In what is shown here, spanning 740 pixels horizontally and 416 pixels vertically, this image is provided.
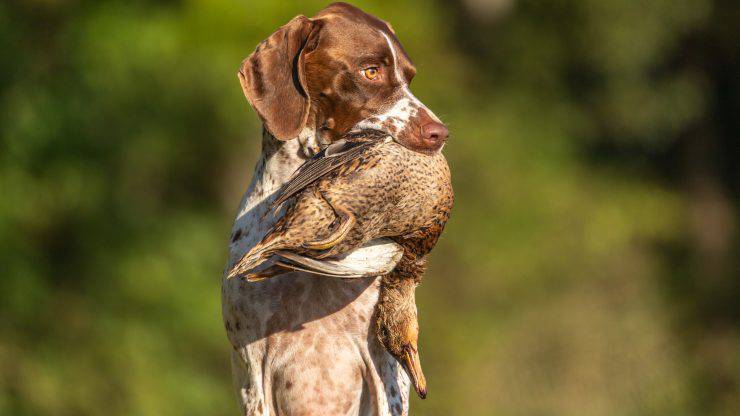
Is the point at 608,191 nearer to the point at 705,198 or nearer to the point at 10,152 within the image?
the point at 705,198

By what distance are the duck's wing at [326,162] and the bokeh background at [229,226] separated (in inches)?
353

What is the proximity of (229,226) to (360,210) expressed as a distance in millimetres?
9866

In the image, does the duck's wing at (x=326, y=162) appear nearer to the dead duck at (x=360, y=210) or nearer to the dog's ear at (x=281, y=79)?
the dead duck at (x=360, y=210)

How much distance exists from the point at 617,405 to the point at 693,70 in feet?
21.5

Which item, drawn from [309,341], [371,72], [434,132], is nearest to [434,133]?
[434,132]

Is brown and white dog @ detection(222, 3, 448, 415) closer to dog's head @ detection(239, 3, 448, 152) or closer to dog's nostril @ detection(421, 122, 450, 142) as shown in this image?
dog's head @ detection(239, 3, 448, 152)

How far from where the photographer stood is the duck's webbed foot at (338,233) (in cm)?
365

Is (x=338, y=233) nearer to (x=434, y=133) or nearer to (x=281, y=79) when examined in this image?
(x=434, y=133)

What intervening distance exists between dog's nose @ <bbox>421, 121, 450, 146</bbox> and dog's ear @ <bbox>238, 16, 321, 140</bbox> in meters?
0.55

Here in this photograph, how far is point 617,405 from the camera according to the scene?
13062mm

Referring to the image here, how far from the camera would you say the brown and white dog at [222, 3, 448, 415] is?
14.9ft

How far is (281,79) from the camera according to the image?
4707 millimetres

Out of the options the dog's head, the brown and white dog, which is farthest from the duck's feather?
the dog's head

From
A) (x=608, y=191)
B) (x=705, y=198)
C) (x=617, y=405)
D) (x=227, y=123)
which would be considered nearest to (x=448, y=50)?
(x=608, y=191)
